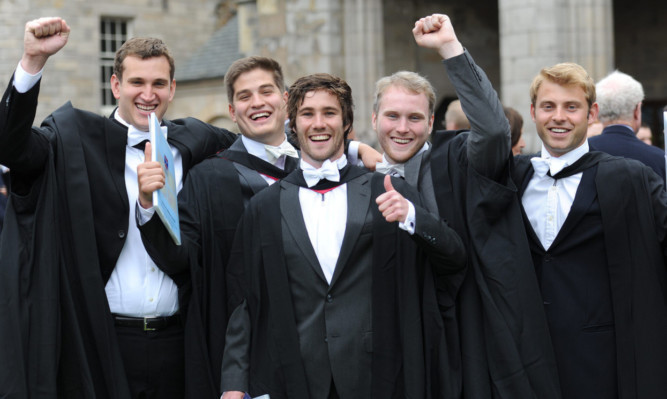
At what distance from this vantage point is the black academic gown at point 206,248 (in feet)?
14.6

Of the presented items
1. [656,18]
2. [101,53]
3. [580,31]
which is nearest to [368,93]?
[580,31]

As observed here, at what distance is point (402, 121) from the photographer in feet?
14.7

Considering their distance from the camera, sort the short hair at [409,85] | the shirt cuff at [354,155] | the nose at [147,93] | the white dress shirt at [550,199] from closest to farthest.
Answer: the white dress shirt at [550,199] < the short hair at [409,85] < the nose at [147,93] < the shirt cuff at [354,155]

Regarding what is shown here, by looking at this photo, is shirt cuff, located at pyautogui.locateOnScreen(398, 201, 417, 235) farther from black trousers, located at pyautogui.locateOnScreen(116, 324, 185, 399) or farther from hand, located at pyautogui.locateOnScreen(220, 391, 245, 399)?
black trousers, located at pyautogui.locateOnScreen(116, 324, 185, 399)

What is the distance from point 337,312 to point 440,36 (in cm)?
126

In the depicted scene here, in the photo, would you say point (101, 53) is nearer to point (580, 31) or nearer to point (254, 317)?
point (580, 31)

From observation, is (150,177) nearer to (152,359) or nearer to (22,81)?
(22,81)

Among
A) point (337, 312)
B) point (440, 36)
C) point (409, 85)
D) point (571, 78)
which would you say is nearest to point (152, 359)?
point (337, 312)

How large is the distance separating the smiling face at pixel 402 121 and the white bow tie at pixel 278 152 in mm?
516

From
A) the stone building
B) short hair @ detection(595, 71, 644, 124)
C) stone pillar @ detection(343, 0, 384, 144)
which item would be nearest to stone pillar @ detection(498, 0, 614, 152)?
the stone building

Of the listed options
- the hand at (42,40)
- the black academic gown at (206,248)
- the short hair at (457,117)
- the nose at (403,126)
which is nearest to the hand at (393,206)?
the nose at (403,126)

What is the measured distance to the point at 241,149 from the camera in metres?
4.85

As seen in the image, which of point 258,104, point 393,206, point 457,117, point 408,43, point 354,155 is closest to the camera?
point 393,206

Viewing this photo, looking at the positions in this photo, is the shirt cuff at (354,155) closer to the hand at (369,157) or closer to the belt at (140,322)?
the hand at (369,157)
